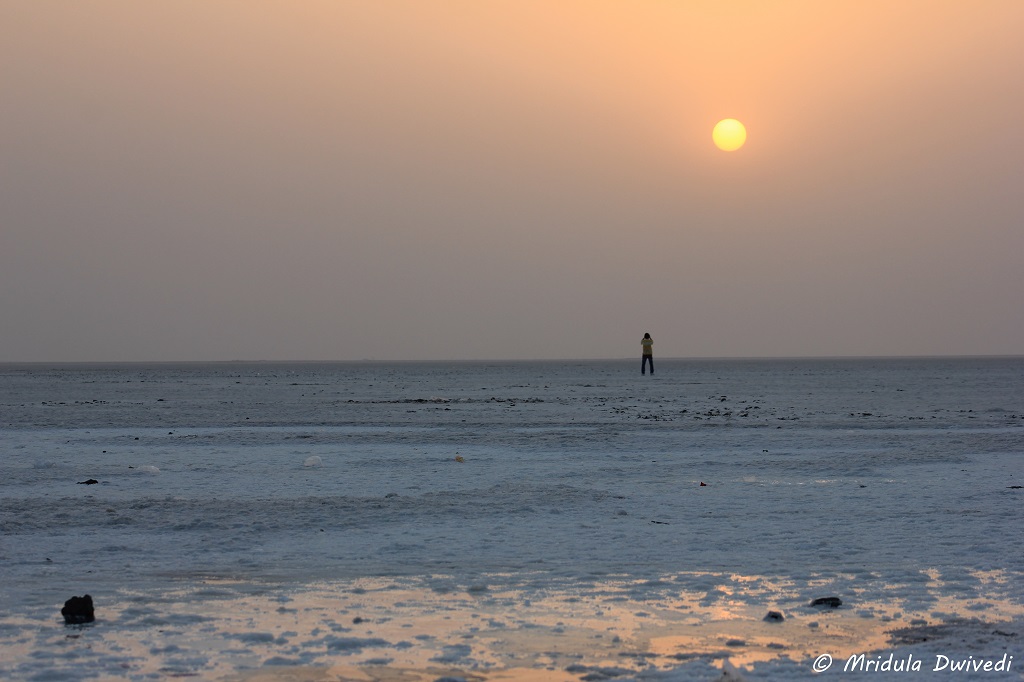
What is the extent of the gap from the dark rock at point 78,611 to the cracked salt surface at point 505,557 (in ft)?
0.29

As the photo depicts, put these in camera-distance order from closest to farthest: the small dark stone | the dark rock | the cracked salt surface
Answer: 1. the cracked salt surface
2. the dark rock
3. the small dark stone

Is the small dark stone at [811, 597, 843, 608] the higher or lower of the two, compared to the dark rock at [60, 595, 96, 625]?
lower

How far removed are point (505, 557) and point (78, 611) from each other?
378cm

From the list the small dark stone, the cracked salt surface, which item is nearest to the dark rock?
the cracked salt surface

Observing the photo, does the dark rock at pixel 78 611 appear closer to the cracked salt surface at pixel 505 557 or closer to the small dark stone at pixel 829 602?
A: the cracked salt surface at pixel 505 557

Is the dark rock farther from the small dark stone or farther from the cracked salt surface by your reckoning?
the small dark stone

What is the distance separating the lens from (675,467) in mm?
16797

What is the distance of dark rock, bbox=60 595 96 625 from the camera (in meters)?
7.06

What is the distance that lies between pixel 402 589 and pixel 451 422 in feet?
65.5

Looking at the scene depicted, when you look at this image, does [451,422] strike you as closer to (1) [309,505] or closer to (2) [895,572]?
(1) [309,505]

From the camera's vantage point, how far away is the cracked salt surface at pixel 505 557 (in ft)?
21.2

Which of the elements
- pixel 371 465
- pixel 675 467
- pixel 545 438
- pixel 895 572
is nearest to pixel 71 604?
pixel 895 572

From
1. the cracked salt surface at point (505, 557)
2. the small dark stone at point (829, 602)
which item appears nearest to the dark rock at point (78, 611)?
the cracked salt surface at point (505, 557)

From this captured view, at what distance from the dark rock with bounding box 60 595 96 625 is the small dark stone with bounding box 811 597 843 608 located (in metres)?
5.20
